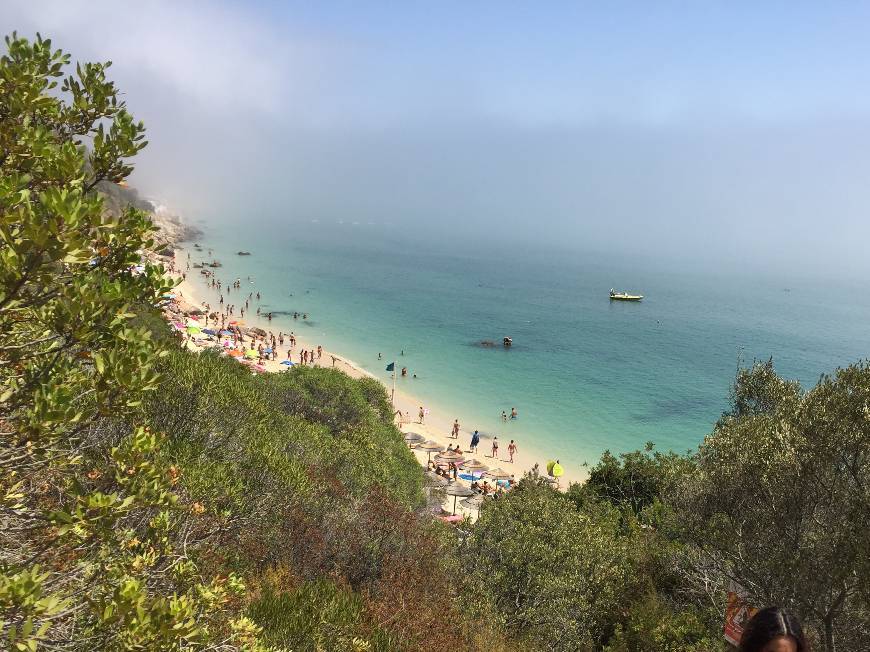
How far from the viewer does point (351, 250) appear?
15700 centimetres

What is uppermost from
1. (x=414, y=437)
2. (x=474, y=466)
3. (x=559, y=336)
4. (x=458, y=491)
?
(x=559, y=336)

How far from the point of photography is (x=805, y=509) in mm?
8594

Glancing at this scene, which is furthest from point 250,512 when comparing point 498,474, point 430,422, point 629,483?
point 430,422

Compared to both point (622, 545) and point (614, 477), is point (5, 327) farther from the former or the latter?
point (614, 477)

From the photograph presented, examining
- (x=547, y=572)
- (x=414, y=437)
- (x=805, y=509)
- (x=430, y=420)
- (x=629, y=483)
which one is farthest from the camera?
(x=430, y=420)

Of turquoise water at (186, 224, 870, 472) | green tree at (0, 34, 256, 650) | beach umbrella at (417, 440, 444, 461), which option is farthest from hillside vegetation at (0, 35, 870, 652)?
turquoise water at (186, 224, 870, 472)

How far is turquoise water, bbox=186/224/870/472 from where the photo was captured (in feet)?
144

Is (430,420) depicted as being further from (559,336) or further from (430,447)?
(559,336)

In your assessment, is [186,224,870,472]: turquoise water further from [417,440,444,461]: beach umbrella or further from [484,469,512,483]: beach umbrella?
[484,469,512,483]: beach umbrella

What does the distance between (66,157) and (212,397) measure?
8710 millimetres

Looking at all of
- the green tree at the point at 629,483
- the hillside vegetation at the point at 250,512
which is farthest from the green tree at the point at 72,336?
the green tree at the point at 629,483

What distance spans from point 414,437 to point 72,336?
112 ft

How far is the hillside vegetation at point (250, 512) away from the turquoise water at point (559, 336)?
82.5ft

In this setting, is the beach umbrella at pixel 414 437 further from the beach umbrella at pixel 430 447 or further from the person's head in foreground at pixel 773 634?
the person's head in foreground at pixel 773 634
